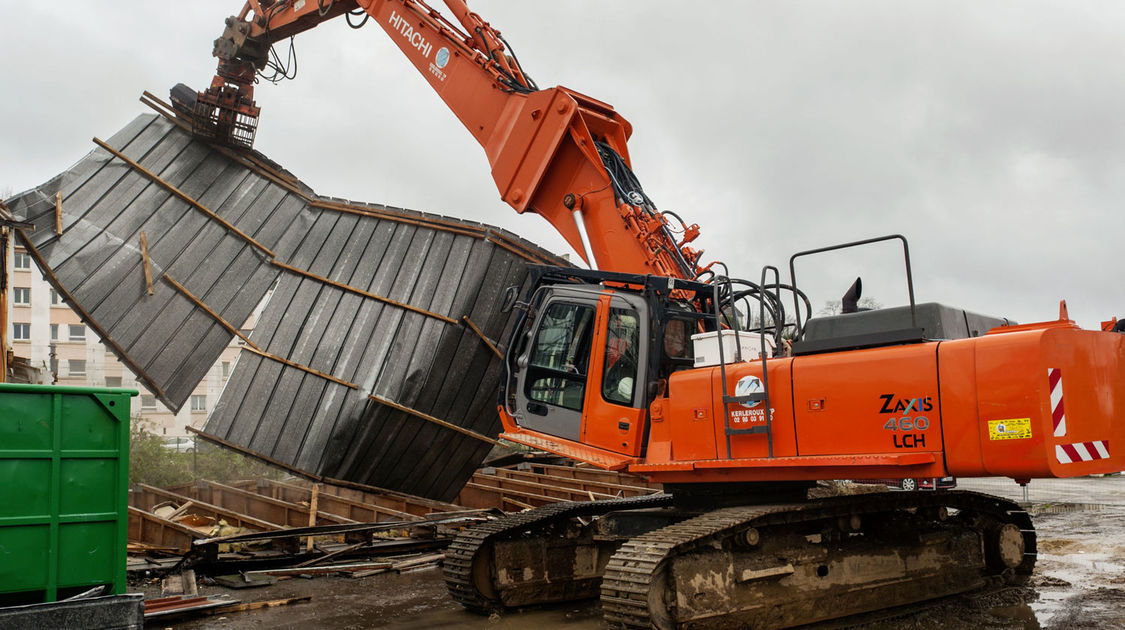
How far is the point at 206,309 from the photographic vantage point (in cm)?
1236

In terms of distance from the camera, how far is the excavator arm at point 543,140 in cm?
897

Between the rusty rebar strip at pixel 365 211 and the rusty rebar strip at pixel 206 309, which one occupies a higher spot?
the rusty rebar strip at pixel 365 211

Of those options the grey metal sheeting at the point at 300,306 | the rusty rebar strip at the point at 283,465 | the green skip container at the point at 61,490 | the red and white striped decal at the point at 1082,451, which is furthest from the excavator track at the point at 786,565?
the rusty rebar strip at the point at 283,465

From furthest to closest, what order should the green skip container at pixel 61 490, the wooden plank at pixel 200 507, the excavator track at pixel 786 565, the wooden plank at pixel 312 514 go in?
the wooden plank at pixel 200 507 < the wooden plank at pixel 312 514 < the excavator track at pixel 786 565 < the green skip container at pixel 61 490

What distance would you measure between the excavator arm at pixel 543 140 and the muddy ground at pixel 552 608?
3.53m

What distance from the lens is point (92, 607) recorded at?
15.9ft

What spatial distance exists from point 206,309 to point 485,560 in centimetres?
638

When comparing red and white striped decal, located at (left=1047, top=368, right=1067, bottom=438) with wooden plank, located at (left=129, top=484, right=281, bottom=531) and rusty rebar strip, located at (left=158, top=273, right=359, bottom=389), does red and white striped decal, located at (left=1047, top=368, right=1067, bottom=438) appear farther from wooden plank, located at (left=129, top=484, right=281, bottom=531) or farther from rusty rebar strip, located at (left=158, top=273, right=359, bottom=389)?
rusty rebar strip, located at (left=158, top=273, right=359, bottom=389)

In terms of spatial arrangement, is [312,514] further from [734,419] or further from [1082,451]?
[1082,451]

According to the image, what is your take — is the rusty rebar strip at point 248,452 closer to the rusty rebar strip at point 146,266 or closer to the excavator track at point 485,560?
the rusty rebar strip at point 146,266

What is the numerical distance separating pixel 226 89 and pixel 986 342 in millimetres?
11485

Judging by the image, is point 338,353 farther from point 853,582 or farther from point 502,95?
point 853,582

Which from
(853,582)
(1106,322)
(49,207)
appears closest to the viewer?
(1106,322)

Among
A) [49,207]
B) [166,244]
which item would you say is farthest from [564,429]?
[49,207]
